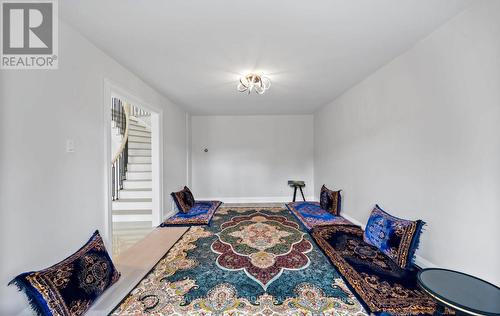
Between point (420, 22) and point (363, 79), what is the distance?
1443mm

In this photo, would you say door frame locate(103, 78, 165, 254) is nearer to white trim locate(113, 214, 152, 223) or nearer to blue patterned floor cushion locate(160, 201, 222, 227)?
blue patterned floor cushion locate(160, 201, 222, 227)

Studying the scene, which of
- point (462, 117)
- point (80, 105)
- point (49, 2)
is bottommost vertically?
point (462, 117)

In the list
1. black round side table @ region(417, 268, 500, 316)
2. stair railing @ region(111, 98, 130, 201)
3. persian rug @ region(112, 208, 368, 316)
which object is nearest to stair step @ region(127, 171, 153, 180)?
stair railing @ region(111, 98, 130, 201)

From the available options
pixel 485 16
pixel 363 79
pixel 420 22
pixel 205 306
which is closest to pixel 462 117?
pixel 485 16

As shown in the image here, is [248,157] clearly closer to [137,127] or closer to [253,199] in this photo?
[253,199]

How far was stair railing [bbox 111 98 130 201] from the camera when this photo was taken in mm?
4622

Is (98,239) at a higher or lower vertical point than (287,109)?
lower

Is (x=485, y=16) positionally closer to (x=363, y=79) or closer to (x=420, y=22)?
(x=420, y=22)

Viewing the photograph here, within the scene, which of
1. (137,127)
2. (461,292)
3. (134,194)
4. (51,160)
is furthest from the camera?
(137,127)

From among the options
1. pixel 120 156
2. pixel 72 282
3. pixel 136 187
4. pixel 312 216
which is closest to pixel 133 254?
pixel 72 282

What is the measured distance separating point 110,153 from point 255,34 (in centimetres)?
203

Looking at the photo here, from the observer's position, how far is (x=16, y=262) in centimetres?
141

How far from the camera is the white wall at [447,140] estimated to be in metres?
1.55

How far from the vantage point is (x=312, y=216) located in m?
4.06
